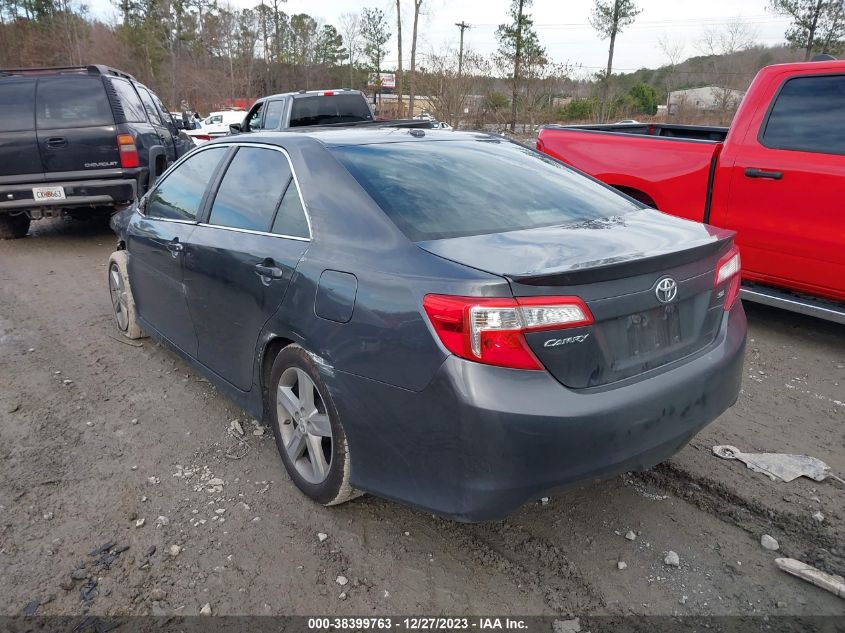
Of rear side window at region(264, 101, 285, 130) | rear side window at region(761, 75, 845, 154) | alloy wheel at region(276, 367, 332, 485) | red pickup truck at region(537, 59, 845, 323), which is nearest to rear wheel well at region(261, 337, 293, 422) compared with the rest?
alloy wheel at region(276, 367, 332, 485)

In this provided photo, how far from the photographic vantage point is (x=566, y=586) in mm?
2465

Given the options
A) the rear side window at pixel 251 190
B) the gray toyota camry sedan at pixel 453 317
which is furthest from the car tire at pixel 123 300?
the rear side window at pixel 251 190

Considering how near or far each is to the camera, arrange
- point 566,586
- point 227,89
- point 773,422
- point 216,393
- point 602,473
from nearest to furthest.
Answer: point 602,473 → point 566,586 → point 773,422 → point 216,393 → point 227,89

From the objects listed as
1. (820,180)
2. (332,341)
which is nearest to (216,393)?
(332,341)

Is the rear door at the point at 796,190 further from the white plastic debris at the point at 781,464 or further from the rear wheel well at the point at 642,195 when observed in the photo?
the white plastic debris at the point at 781,464

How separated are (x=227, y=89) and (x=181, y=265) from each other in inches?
2359

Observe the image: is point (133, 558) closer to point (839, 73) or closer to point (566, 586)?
point (566, 586)

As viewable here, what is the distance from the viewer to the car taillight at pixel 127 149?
26.9 ft

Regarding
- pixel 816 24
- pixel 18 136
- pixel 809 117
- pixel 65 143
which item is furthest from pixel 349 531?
pixel 816 24

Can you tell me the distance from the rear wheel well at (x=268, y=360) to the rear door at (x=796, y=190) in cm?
376

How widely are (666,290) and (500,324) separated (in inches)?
28.7

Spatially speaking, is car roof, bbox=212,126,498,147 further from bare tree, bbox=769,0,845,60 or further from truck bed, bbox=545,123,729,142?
bare tree, bbox=769,0,845,60

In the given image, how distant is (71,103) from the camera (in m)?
8.14

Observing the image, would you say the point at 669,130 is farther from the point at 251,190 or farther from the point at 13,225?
the point at 13,225
